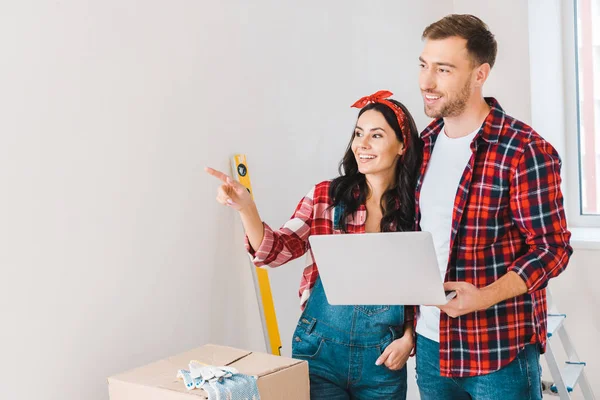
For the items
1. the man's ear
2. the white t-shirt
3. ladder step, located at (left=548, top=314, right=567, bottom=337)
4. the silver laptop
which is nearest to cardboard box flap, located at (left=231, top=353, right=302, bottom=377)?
the silver laptop

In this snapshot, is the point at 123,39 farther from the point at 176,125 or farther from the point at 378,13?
the point at 378,13

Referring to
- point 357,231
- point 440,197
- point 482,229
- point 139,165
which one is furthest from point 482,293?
point 139,165

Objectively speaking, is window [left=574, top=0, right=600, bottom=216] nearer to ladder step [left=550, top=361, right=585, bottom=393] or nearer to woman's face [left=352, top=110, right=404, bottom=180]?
ladder step [left=550, top=361, right=585, bottom=393]

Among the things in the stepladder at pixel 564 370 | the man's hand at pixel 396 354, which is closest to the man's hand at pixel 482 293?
the man's hand at pixel 396 354

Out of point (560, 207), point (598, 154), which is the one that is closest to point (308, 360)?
point (560, 207)

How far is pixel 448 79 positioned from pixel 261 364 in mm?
798

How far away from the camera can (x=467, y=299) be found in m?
1.49

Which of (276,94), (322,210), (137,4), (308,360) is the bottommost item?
(308,360)

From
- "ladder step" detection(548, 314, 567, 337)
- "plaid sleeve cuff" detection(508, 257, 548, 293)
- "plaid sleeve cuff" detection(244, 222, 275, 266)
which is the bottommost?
"ladder step" detection(548, 314, 567, 337)

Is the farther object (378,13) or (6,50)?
(378,13)

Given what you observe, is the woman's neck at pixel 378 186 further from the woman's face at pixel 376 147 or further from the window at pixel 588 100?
the window at pixel 588 100

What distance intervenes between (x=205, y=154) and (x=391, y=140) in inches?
23.0

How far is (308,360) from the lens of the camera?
1.75m

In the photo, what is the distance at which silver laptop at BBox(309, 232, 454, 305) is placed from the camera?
1396mm
